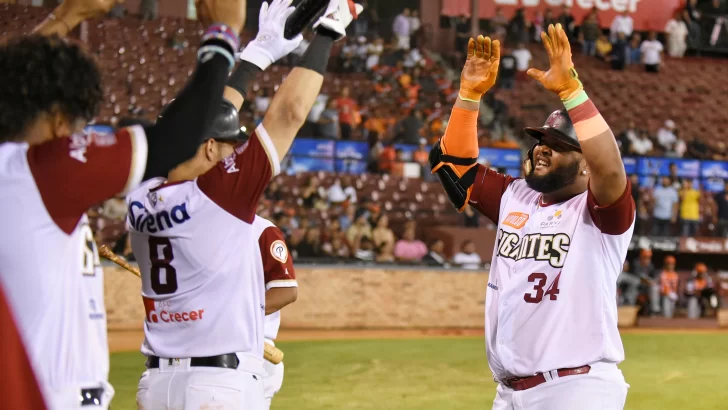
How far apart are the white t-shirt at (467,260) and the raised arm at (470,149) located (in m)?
11.2

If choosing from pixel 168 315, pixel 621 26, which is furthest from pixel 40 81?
pixel 621 26

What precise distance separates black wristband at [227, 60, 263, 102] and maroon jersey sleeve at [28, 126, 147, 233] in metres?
1.36

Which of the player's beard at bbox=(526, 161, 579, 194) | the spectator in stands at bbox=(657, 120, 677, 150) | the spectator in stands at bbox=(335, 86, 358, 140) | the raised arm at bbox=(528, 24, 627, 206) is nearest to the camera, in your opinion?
the raised arm at bbox=(528, 24, 627, 206)

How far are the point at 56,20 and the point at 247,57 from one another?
2.86 ft

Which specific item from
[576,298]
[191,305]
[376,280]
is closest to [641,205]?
[376,280]

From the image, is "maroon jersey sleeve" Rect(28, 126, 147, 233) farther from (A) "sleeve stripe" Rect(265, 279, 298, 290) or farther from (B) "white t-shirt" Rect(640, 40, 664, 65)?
(B) "white t-shirt" Rect(640, 40, 664, 65)

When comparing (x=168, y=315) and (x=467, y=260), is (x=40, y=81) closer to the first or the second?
(x=168, y=315)

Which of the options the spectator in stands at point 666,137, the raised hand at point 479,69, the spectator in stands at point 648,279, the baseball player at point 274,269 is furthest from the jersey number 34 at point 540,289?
the spectator in stands at point 666,137

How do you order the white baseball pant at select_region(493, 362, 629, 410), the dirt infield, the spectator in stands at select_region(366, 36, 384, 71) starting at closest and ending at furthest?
the white baseball pant at select_region(493, 362, 629, 410) < the dirt infield < the spectator in stands at select_region(366, 36, 384, 71)

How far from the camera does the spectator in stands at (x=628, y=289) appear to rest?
57.5 ft

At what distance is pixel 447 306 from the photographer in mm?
15586

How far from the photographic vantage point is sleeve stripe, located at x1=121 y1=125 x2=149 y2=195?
2322 millimetres

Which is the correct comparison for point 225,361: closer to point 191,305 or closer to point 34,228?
point 191,305

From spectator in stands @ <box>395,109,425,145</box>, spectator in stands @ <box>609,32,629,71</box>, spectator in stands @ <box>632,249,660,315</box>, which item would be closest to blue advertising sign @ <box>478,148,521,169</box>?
spectator in stands @ <box>395,109,425,145</box>
